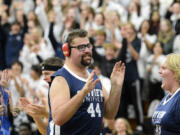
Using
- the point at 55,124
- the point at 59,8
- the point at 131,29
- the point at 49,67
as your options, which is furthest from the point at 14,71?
the point at 55,124

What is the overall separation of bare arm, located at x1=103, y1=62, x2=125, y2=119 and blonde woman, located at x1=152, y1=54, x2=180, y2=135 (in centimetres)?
44

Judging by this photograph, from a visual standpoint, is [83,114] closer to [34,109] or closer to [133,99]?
[34,109]

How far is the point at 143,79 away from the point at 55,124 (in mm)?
5258

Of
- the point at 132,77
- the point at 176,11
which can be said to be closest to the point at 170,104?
the point at 132,77

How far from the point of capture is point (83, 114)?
14.3 feet

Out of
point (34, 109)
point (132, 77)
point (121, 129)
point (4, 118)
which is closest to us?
point (4, 118)

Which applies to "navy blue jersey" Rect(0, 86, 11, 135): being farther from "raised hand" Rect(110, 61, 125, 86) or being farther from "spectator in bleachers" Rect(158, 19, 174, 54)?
"spectator in bleachers" Rect(158, 19, 174, 54)

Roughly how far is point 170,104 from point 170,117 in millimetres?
155

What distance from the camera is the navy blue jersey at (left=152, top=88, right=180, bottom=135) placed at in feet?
14.3

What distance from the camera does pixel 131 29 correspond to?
8.91 m

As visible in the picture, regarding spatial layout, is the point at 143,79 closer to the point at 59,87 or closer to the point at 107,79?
the point at 107,79

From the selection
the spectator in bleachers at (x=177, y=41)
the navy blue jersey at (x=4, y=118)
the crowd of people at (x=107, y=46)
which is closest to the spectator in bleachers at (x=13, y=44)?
the crowd of people at (x=107, y=46)

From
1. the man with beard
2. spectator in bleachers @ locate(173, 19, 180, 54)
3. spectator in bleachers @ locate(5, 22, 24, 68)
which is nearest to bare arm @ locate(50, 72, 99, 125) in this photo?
the man with beard

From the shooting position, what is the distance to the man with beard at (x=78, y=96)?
4098 mm
